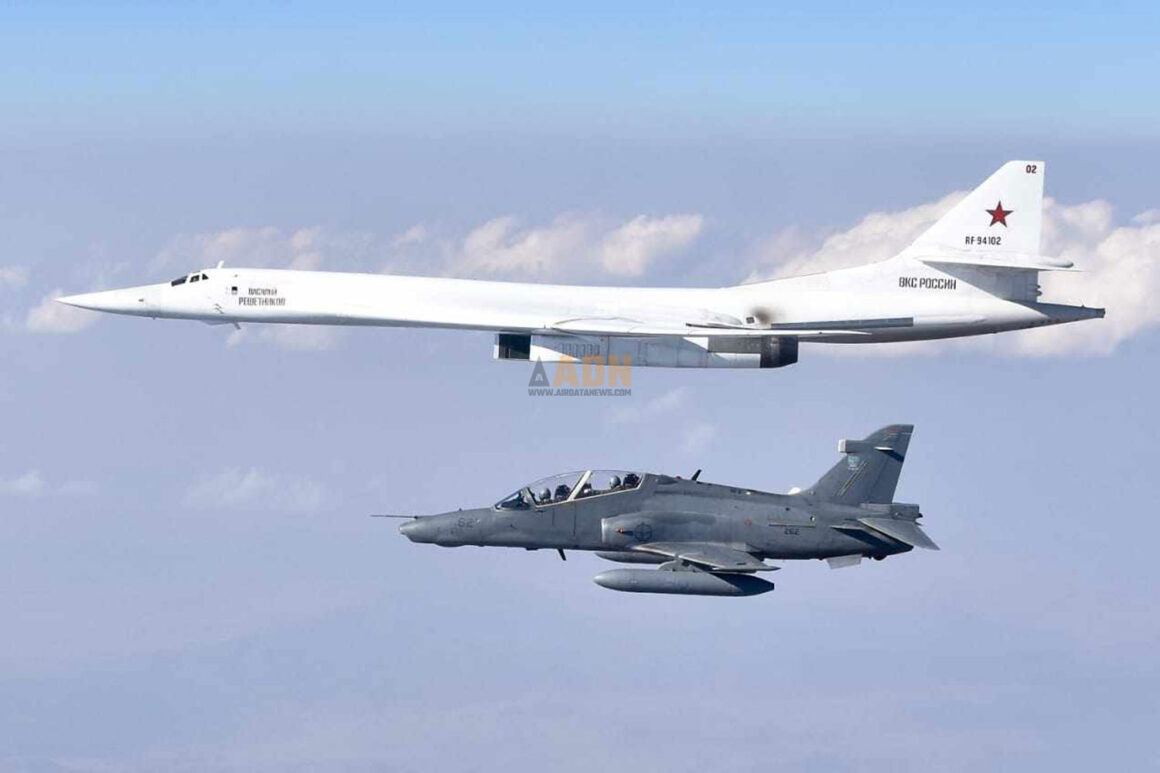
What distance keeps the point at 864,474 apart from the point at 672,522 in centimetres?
457

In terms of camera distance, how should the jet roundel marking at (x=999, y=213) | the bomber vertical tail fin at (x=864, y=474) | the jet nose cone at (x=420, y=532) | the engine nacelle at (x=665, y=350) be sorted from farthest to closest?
the engine nacelle at (x=665, y=350), the jet roundel marking at (x=999, y=213), the bomber vertical tail fin at (x=864, y=474), the jet nose cone at (x=420, y=532)

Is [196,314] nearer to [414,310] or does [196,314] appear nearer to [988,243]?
[414,310]

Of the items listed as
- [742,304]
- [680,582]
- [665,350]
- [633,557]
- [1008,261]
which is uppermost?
[1008,261]

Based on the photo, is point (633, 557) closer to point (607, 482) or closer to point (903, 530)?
point (607, 482)

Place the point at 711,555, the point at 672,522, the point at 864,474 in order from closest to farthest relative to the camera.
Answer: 1. the point at 711,555
2. the point at 672,522
3. the point at 864,474

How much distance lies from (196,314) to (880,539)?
1905 centimetres

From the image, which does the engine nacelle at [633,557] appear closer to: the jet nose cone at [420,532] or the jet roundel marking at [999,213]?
the jet nose cone at [420,532]

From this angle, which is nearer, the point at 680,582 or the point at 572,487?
the point at 680,582

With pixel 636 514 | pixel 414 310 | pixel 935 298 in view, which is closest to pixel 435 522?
pixel 636 514

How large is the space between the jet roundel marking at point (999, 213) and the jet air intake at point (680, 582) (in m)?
13.0

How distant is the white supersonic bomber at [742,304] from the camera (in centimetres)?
4719

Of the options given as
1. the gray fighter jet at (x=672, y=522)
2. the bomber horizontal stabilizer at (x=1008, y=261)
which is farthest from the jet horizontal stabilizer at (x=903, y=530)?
the bomber horizontal stabilizer at (x=1008, y=261)

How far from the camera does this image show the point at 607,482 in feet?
133

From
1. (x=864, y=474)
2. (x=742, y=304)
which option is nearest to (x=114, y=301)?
(x=742, y=304)
